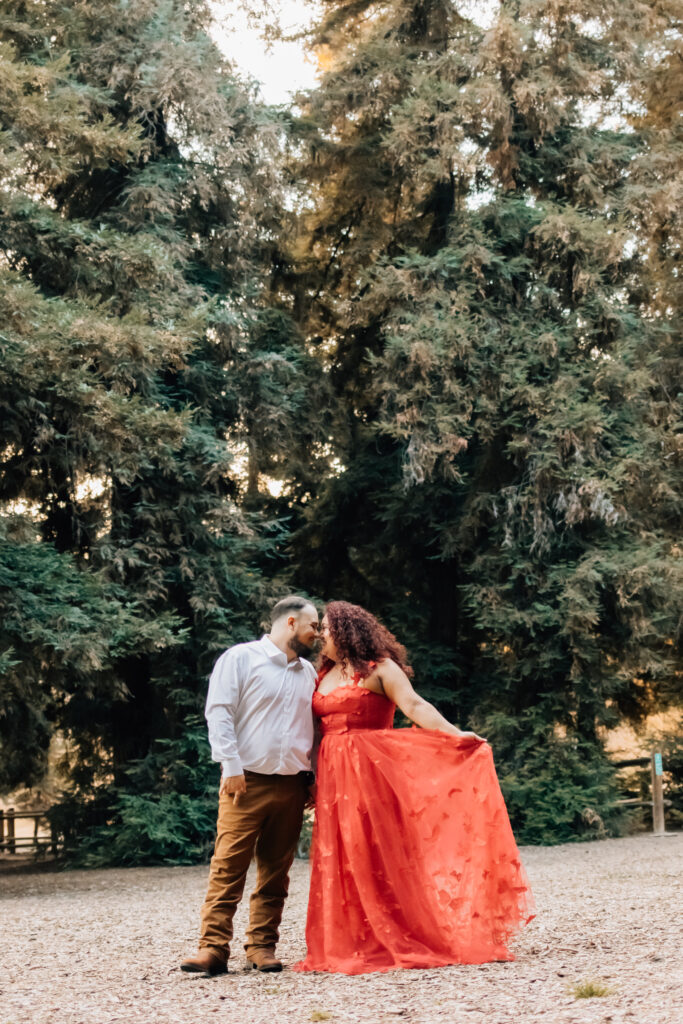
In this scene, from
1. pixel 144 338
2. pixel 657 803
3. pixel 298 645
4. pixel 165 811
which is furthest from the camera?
pixel 657 803

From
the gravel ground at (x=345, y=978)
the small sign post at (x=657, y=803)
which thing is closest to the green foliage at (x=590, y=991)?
the gravel ground at (x=345, y=978)

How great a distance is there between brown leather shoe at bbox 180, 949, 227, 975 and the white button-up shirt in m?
0.82

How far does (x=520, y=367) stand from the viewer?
52.1 feet

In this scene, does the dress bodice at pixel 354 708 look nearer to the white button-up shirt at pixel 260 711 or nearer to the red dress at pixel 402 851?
the red dress at pixel 402 851

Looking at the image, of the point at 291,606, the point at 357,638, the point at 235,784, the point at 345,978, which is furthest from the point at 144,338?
the point at 345,978

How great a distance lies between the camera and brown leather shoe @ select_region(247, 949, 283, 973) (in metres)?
5.51

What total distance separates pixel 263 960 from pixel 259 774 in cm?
85

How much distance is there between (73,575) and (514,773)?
6881mm

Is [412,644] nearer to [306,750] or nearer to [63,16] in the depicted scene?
[63,16]

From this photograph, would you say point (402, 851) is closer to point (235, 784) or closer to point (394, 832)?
point (394, 832)

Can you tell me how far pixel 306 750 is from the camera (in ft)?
18.6

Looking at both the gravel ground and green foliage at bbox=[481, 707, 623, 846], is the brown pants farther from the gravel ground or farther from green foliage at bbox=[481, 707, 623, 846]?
green foliage at bbox=[481, 707, 623, 846]

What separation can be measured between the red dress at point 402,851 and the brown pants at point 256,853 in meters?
0.15

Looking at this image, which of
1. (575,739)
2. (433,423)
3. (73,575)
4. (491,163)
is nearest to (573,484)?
(433,423)
